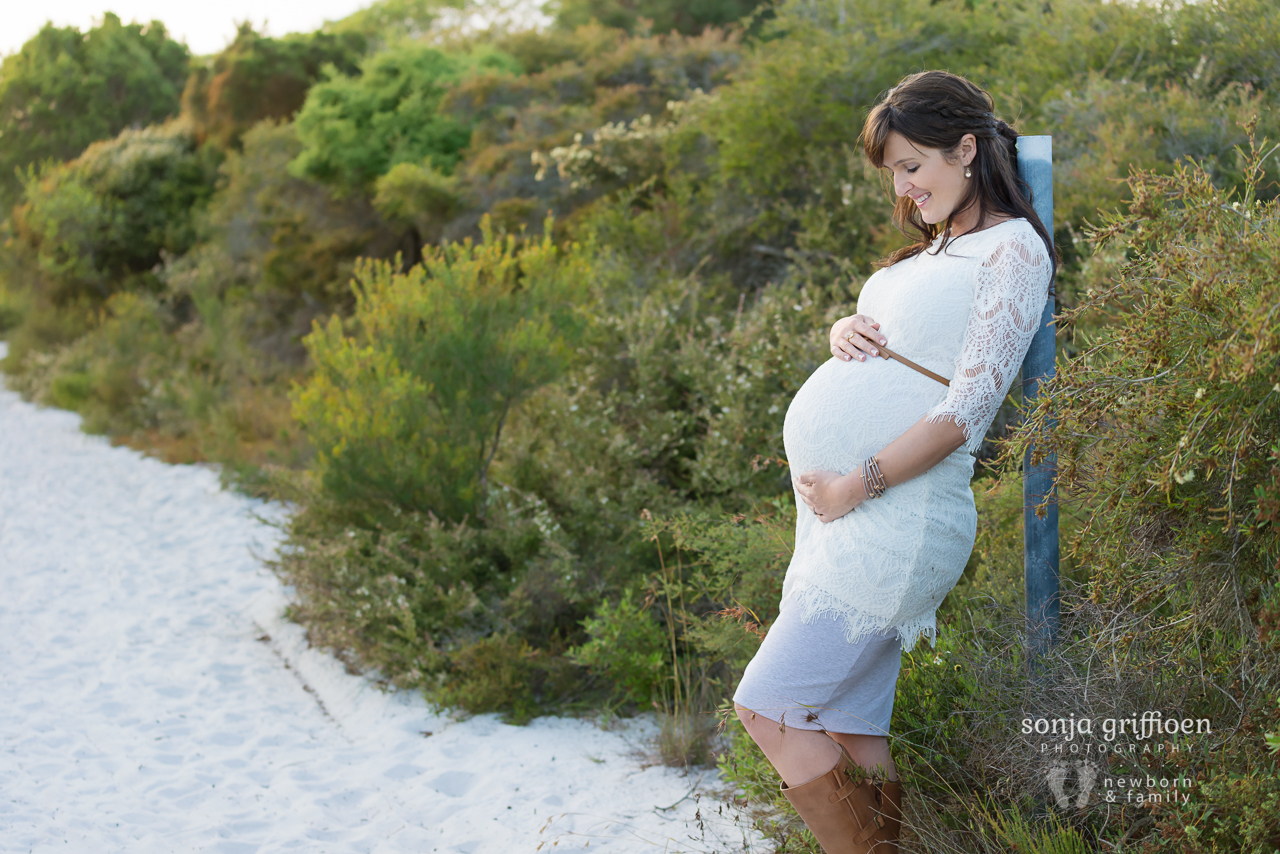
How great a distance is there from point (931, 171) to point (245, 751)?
11.7ft

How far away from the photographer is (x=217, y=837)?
9.99 feet

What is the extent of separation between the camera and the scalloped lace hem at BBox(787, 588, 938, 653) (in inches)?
76.0

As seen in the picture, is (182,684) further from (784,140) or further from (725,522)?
(784,140)

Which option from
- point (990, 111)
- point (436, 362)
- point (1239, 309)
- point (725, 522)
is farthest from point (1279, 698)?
point (436, 362)

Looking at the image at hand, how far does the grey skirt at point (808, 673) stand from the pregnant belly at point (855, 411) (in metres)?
0.37

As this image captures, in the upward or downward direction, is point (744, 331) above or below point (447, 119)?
below

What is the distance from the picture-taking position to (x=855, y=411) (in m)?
1.99

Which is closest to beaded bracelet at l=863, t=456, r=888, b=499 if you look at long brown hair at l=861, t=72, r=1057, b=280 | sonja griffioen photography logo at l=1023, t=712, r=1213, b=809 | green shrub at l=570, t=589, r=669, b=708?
long brown hair at l=861, t=72, r=1057, b=280

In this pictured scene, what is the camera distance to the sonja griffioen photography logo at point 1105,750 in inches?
73.5

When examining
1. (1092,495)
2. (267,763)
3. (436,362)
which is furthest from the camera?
(436,362)

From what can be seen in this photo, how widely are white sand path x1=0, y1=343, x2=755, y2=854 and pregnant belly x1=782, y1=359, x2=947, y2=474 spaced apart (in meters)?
1.45

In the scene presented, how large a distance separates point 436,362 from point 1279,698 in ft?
13.5

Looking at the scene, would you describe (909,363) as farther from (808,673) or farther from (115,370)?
(115,370)

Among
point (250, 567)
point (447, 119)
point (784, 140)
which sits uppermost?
point (447, 119)
